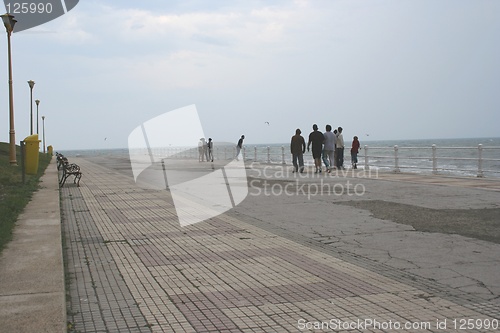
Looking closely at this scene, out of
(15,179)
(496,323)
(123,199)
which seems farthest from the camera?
(15,179)

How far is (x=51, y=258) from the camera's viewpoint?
690 centimetres

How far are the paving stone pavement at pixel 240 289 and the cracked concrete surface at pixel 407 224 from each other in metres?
0.41

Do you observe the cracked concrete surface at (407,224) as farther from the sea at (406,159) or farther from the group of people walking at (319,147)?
the group of people walking at (319,147)

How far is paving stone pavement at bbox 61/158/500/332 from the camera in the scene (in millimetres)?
4836

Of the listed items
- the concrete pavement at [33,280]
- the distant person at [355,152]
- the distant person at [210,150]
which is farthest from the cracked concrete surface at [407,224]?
the distant person at [210,150]

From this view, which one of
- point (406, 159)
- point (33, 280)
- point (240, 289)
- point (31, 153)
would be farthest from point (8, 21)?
point (406, 159)

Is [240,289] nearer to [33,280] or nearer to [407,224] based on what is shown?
[33,280]

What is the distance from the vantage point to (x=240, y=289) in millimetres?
5922

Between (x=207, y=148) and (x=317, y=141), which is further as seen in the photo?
(x=207, y=148)

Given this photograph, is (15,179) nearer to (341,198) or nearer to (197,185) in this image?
(197,185)

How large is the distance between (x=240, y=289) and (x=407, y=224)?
4.96 m

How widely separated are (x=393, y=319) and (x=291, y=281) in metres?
1.56

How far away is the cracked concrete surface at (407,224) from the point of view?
22.1ft

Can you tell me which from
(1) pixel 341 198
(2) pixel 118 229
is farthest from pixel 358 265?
(1) pixel 341 198
